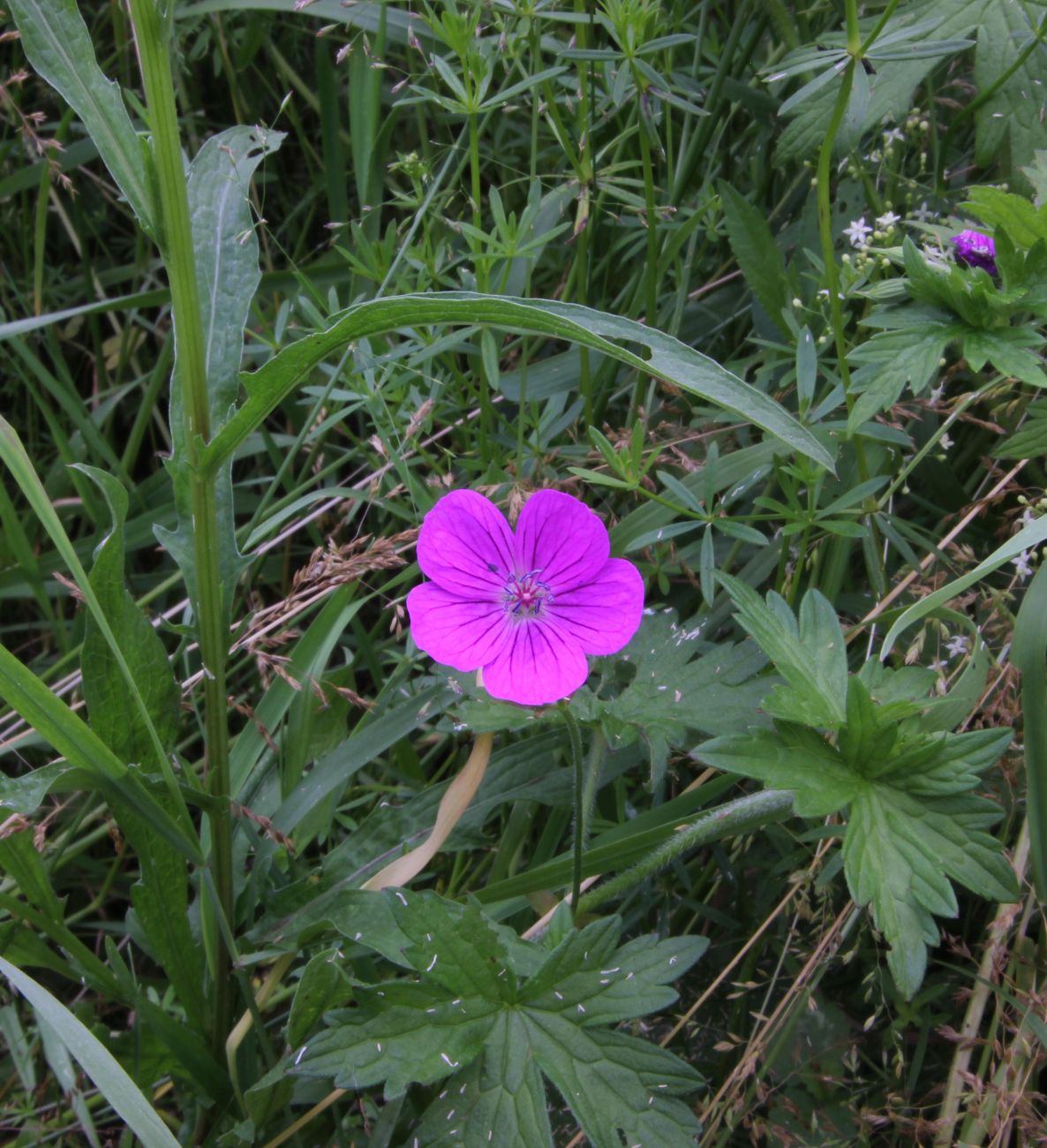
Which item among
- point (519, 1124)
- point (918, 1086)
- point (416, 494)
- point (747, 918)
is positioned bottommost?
point (918, 1086)

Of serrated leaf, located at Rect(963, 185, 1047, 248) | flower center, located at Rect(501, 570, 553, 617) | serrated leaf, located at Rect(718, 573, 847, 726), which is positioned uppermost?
serrated leaf, located at Rect(963, 185, 1047, 248)

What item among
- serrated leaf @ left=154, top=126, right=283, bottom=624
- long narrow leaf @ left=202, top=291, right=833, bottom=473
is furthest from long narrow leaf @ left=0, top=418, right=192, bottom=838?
long narrow leaf @ left=202, top=291, right=833, bottom=473

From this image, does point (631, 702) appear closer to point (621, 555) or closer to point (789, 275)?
point (621, 555)

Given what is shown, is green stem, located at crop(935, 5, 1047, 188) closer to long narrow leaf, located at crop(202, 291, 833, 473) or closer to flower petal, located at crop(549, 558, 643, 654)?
long narrow leaf, located at crop(202, 291, 833, 473)

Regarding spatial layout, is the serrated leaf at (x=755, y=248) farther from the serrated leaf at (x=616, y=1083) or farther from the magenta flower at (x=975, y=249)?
the serrated leaf at (x=616, y=1083)

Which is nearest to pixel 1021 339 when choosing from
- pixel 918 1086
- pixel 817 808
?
pixel 817 808

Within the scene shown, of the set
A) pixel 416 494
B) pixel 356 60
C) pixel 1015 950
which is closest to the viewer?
pixel 1015 950
